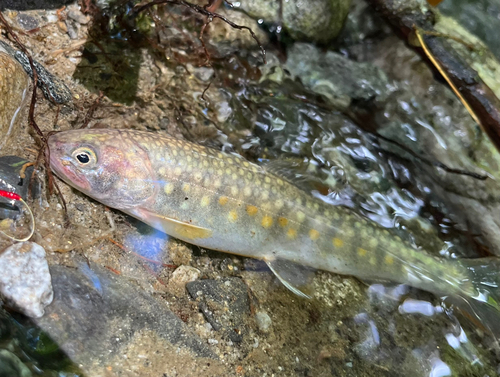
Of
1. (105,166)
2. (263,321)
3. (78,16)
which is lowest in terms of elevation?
(263,321)

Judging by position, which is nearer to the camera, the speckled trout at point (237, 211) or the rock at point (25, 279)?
the rock at point (25, 279)

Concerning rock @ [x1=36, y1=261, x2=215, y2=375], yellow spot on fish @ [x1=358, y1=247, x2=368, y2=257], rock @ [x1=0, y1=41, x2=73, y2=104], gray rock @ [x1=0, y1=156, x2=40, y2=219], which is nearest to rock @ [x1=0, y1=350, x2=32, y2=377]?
rock @ [x1=36, y1=261, x2=215, y2=375]

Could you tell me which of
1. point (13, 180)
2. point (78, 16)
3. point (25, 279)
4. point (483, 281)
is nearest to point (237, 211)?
point (25, 279)

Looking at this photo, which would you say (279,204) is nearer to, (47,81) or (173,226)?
(173,226)

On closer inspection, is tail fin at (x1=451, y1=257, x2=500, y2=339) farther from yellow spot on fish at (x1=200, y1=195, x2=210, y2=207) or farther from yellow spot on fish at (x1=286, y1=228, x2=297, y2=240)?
yellow spot on fish at (x1=200, y1=195, x2=210, y2=207)

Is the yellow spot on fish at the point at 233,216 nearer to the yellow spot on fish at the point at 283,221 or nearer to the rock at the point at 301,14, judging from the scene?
the yellow spot on fish at the point at 283,221

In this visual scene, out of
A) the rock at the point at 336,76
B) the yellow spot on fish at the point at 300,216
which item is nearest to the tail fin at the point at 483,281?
the yellow spot on fish at the point at 300,216
